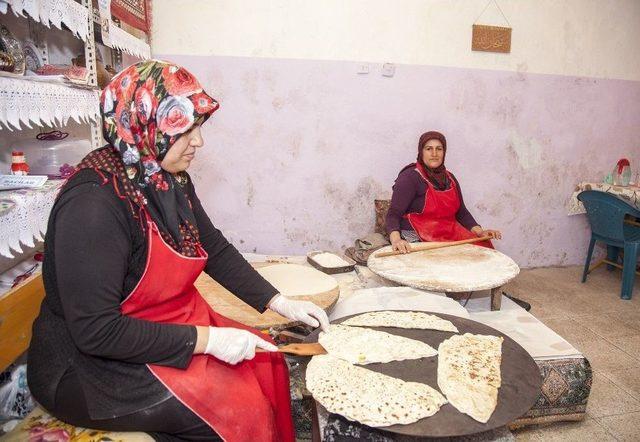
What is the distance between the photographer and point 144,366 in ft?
4.09

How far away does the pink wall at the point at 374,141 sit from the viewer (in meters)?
3.81

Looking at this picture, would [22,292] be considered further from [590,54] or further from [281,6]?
[590,54]

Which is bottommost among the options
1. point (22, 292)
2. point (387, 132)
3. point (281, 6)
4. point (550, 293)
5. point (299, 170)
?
point (550, 293)

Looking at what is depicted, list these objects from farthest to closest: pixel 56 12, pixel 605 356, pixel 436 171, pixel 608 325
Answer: pixel 436 171 → pixel 608 325 → pixel 605 356 → pixel 56 12

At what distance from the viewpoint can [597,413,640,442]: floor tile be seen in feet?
6.79

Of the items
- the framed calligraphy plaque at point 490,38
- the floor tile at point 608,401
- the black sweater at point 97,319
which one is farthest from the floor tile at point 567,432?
the framed calligraphy plaque at point 490,38

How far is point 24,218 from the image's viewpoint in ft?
4.56

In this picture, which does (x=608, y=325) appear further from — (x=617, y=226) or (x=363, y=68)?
(x=363, y=68)

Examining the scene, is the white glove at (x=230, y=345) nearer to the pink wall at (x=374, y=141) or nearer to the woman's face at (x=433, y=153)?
the woman's face at (x=433, y=153)

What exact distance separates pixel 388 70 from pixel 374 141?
62 centimetres

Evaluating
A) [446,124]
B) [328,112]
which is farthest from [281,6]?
[446,124]

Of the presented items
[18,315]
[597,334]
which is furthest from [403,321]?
[597,334]

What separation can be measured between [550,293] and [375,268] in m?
2.23

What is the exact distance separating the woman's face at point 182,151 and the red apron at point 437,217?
7.21ft
